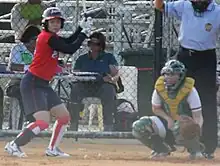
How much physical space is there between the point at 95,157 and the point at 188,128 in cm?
114

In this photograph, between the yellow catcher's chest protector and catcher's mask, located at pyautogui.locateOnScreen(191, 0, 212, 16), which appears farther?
catcher's mask, located at pyautogui.locateOnScreen(191, 0, 212, 16)

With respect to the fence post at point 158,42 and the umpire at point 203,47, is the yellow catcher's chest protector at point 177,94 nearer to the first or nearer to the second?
the umpire at point 203,47

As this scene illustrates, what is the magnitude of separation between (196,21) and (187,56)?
399mm

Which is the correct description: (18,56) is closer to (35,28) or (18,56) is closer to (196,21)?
(35,28)

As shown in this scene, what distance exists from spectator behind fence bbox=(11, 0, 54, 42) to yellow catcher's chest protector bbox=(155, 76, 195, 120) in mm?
3665

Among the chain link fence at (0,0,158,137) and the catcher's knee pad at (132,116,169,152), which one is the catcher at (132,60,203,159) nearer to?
the catcher's knee pad at (132,116,169,152)

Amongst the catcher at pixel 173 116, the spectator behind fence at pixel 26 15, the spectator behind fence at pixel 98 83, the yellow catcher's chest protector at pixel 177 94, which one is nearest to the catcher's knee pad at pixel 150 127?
the catcher at pixel 173 116

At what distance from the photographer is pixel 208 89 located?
30.7 feet

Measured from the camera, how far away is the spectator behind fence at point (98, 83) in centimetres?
1115

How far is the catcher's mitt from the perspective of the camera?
347 inches

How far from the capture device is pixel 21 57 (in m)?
11.4

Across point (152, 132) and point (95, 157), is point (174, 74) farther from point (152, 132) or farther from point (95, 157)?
point (95, 157)

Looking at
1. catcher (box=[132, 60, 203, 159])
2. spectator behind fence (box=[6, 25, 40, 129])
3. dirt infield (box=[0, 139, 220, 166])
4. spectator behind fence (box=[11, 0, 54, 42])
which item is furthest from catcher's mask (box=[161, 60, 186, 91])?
spectator behind fence (box=[11, 0, 54, 42])

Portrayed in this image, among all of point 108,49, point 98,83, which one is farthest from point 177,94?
point 108,49
